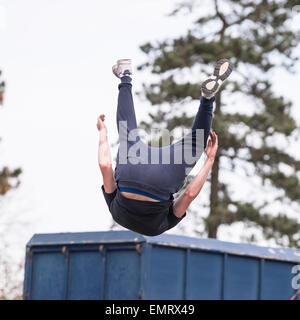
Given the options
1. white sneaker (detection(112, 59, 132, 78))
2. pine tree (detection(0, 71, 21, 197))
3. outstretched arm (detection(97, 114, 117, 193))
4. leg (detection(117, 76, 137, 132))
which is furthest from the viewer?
pine tree (detection(0, 71, 21, 197))

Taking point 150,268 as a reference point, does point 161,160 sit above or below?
above

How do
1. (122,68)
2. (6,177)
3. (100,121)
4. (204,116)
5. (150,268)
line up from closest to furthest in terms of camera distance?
(204,116)
(100,121)
(122,68)
(150,268)
(6,177)

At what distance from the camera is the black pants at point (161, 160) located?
17.6 feet

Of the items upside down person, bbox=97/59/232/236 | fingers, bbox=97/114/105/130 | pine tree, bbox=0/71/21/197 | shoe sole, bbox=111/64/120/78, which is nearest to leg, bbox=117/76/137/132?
upside down person, bbox=97/59/232/236

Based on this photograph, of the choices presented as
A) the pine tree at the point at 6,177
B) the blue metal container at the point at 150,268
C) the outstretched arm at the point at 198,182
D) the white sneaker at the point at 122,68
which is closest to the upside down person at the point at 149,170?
the outstretched arm at the point at 198,182

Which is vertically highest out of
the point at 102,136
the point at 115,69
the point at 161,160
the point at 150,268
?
the point at 115,69

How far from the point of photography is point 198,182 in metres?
5.60

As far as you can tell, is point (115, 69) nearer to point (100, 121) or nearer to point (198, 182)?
point (100, 121)

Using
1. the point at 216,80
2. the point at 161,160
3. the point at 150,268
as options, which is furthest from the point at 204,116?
the point at 150,268

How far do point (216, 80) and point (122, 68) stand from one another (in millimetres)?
836

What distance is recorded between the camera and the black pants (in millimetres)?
5379

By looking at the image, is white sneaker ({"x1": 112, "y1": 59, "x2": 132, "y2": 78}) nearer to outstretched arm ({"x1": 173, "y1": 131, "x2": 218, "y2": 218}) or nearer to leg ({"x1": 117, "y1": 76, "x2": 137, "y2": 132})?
leg ({"x1": 117, "y1": 76, "x2": 137, "y2": 132})

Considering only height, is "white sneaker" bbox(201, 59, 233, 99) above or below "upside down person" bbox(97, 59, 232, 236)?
above
